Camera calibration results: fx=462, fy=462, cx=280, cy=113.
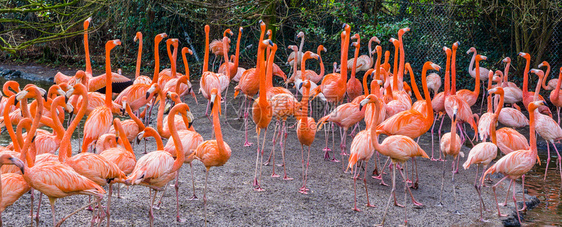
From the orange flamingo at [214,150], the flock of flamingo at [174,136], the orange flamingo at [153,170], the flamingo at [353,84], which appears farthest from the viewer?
the flamingo at [353,84]

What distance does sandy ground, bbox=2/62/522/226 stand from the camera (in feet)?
13.0

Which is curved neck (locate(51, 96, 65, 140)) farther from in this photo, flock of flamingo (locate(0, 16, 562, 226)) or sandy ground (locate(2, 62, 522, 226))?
sandy ground (locate(2, 62, 522, 226))

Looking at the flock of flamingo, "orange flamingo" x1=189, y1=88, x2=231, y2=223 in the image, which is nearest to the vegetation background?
the flock of flamingo

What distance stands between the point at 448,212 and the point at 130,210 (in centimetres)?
297

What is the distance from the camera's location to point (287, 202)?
14.6 feet

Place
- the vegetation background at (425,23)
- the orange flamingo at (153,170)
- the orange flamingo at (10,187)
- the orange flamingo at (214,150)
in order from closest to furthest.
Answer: the orange flamingo at (10,187), the orange flamingo at (153,170), the orange flamingo at (214,150), the vegetation background at (425,23)

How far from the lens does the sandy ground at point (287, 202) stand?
3.96 meters

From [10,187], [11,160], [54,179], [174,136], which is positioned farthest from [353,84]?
[11,160]

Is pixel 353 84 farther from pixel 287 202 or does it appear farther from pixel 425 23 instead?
pixel 287 202

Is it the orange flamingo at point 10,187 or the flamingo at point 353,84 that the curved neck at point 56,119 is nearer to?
the orange flamingo at point 10,187

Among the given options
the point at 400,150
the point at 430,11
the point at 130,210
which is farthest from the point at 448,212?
the point at 430,11

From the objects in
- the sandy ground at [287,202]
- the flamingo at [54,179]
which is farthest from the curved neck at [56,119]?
the sandy ground at [287,202]

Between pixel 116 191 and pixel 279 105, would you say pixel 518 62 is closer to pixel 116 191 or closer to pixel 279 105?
pixel 279 105

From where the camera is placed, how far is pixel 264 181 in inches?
198
